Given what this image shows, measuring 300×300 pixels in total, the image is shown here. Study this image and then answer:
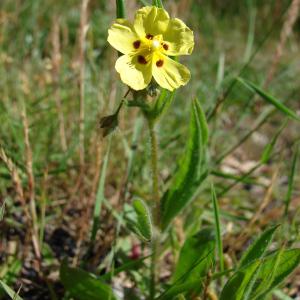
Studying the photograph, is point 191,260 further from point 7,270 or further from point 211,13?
point 211,13

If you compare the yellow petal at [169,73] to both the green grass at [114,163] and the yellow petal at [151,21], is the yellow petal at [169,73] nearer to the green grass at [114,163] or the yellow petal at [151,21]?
the yellow petal at [151,21]

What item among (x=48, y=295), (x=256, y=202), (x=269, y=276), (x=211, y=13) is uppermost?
(x=211, y=13)

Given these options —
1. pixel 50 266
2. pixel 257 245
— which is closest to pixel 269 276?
pixel 257 245

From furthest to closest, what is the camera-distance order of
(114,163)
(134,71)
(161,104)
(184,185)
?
(114,163), (184,185), (161,104), (134,71)

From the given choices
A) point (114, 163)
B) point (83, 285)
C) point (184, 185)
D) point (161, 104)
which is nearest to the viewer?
point (161, 104)

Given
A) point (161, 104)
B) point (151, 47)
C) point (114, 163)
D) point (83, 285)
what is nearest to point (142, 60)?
point (151, 47)

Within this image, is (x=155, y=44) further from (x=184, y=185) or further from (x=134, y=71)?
(x=184, y=185)
